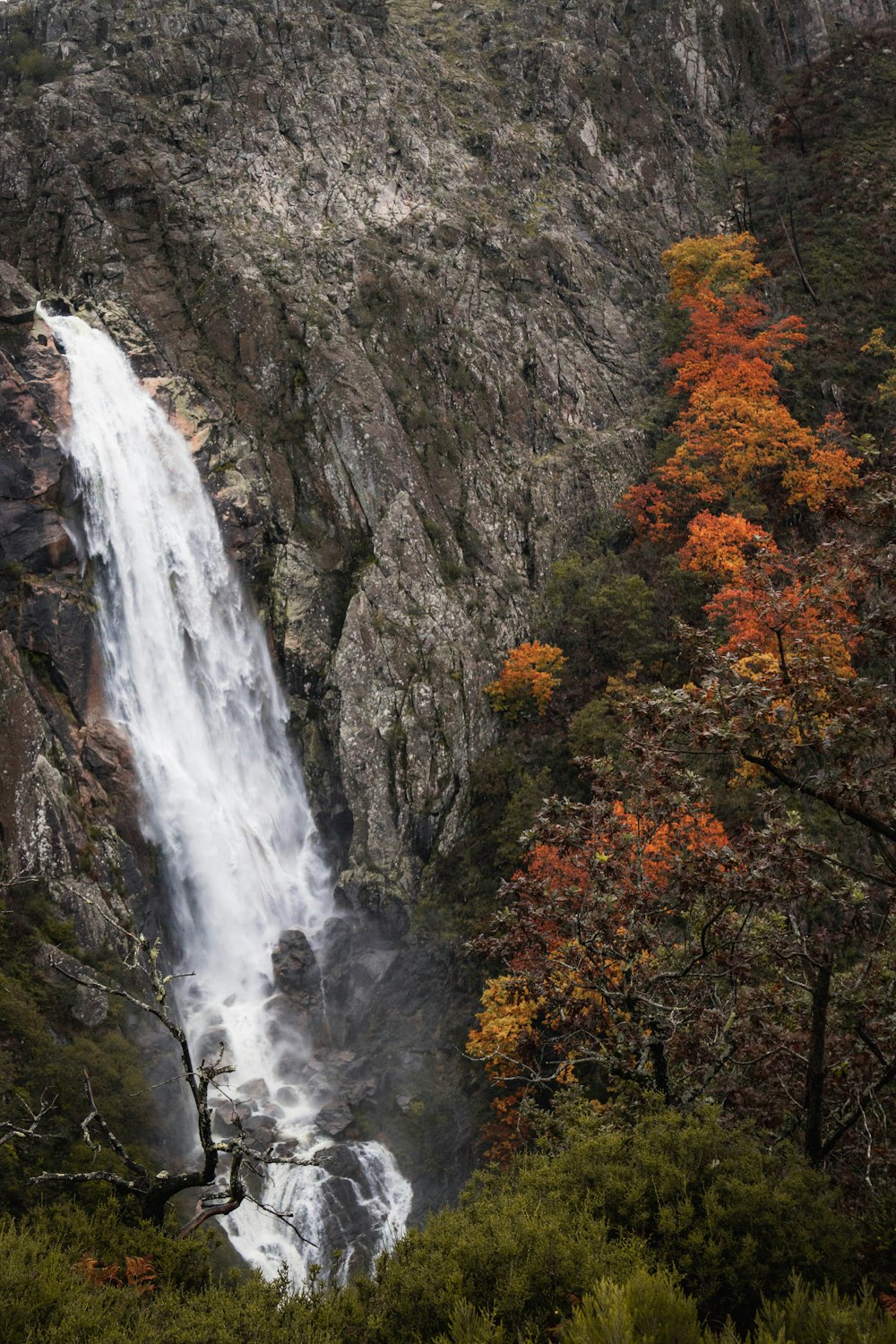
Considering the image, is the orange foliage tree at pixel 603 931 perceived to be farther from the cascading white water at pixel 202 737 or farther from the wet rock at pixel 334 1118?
the cascading white water at pixel 202 737

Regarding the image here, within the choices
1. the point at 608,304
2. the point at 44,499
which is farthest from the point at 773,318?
the point at 44,499

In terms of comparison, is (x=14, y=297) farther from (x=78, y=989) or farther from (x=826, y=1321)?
(x=826, y=1321)

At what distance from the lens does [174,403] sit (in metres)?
29.1

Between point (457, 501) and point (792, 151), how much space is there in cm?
2959

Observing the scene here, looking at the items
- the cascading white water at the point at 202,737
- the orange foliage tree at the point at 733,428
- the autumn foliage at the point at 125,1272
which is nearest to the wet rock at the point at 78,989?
the cascading white water at the point at 202,737

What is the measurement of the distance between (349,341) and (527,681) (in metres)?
15.2

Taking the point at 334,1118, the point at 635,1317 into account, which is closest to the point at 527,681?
the point at 334,1118

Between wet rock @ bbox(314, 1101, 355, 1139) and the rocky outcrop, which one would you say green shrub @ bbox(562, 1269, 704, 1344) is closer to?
wet rock @ bbox(314, 1101, 355, 1139)

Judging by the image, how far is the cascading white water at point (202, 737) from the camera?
851 inches

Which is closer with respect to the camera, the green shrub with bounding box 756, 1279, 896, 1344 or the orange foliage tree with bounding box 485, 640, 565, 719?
the green shrub with bounding box 756, 1279, 896, 1344

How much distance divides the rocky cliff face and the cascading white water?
0.91 meters

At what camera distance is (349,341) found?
32719mm

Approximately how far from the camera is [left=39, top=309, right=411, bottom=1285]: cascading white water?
851 inches

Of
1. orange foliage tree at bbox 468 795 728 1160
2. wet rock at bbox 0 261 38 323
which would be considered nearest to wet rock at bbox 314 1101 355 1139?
orange foliage tree at bbox 468 795 728 1160
